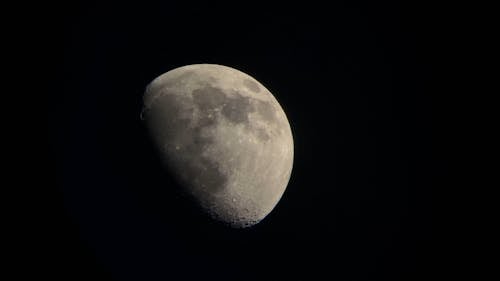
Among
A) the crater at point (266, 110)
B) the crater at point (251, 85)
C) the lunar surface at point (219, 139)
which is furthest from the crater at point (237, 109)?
the crater at point (251, 85)

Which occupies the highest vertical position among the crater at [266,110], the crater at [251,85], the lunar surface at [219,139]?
the crater at [251,85]

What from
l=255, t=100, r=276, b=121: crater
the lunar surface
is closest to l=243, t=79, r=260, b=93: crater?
the lunar surface

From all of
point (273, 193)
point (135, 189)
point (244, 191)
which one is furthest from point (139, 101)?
point (273, 193)

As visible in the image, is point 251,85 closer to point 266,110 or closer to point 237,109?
point 266,110

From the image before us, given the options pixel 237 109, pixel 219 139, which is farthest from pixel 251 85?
pixel 219 139

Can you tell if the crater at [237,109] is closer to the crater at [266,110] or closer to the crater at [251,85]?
the crater at [266,110]

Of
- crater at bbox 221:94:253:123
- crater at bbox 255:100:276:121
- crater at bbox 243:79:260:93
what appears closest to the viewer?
crater at bbox 221:94:253:123

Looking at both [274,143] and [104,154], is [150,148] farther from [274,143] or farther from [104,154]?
[274,143]

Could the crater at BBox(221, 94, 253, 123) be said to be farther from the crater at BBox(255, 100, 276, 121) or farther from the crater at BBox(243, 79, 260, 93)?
the crater at BBox(243, 79, 260, 93)
